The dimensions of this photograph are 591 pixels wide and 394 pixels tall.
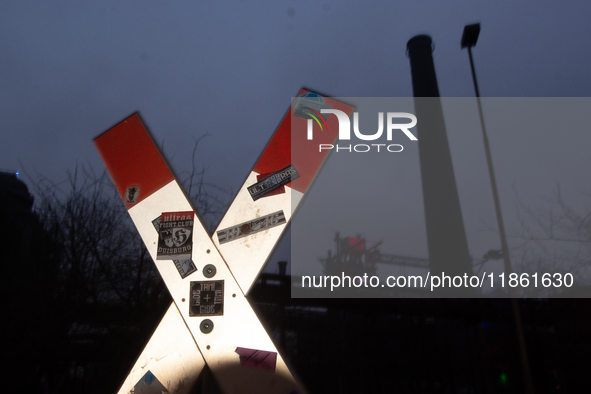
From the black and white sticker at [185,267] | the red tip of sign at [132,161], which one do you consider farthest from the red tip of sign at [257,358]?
the red tip of sign at [132,161]

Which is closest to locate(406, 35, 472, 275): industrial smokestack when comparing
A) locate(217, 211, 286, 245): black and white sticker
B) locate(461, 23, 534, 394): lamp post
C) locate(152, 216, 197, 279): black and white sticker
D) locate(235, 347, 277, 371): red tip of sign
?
locate(461, 23, 534, 394): lamp post

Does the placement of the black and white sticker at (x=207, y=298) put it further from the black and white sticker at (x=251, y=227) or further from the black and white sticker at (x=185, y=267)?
the black and white sticker at (x=251, y=227)

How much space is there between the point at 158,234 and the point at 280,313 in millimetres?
5426

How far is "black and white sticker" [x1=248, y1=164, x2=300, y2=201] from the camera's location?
221 cm

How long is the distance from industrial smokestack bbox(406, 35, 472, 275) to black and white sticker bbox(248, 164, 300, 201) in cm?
1697

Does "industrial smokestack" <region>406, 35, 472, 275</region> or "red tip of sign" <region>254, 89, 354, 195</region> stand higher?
"industrial smokestack" <region>406, 35, 472, 275</region>

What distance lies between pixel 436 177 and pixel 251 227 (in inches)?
706

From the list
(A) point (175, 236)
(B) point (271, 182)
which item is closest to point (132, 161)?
(A) point (175, 236)

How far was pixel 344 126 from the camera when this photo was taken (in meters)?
2.29

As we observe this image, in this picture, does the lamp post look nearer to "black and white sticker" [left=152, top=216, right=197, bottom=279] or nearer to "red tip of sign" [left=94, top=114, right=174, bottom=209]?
"black and white sticker" [left=152, top=216, right=197, bottom=279]

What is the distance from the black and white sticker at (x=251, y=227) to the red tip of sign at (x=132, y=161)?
46cm

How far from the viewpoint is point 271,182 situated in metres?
2.22

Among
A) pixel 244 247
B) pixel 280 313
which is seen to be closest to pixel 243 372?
pixel 244 247

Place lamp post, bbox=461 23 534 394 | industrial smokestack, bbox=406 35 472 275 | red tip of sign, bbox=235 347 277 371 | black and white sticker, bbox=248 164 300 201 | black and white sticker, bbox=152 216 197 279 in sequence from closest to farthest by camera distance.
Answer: red tip of sign, bbox=235 347 277 371 < black and white sticker, bbox=152 216 197 279 < black and white sticker, bbox=248 164 300 201 < lamp post, bbox=461 23 534 394 < industrial smokestack, bbox=406 35 472 275
